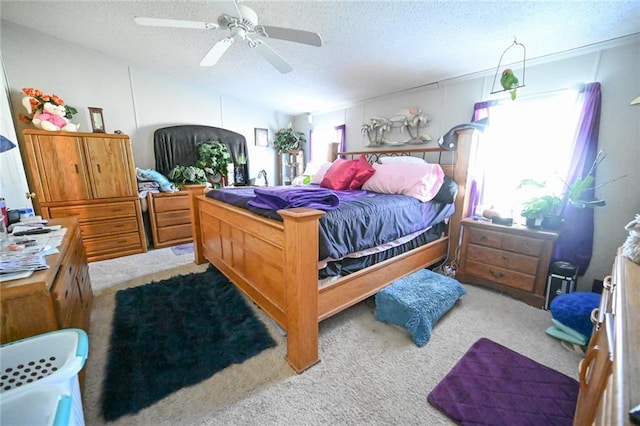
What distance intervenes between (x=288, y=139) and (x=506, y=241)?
12.8ft

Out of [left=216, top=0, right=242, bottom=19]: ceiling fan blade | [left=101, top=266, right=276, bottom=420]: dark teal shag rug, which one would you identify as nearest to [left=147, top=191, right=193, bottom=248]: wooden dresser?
[left=101, top=266, right=276, bottom=420]: dark teal shag rug

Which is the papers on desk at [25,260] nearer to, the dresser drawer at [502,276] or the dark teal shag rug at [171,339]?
the dark teal shag rug at [171,339]

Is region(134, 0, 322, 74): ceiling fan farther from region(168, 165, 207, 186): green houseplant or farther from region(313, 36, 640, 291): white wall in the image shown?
region(168, 165, 207, 186): green houseplant

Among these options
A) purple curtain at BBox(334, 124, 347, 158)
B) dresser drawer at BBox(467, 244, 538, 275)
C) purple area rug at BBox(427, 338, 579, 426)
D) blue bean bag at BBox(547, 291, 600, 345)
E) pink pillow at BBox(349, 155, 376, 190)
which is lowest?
purple area rug at BBox(427, 338, 579, 426)

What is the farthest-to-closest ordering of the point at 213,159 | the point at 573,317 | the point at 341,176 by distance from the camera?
the point at 213,159, the point at 341,176, the point at 573,317

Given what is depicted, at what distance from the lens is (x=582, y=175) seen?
6.95 ft

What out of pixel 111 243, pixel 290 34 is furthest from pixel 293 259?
pixel 111 243

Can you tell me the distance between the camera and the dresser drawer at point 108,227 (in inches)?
114

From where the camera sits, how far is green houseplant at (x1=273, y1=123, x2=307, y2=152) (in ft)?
16.0

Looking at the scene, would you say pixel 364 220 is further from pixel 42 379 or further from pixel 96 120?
pixel 96 120

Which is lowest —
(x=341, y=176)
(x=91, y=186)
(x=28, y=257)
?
(x=28, y=257)

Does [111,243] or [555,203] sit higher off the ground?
[555,203]

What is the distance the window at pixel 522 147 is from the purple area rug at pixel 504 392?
62.2 inches

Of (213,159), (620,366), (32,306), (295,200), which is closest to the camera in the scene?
(620,366)
